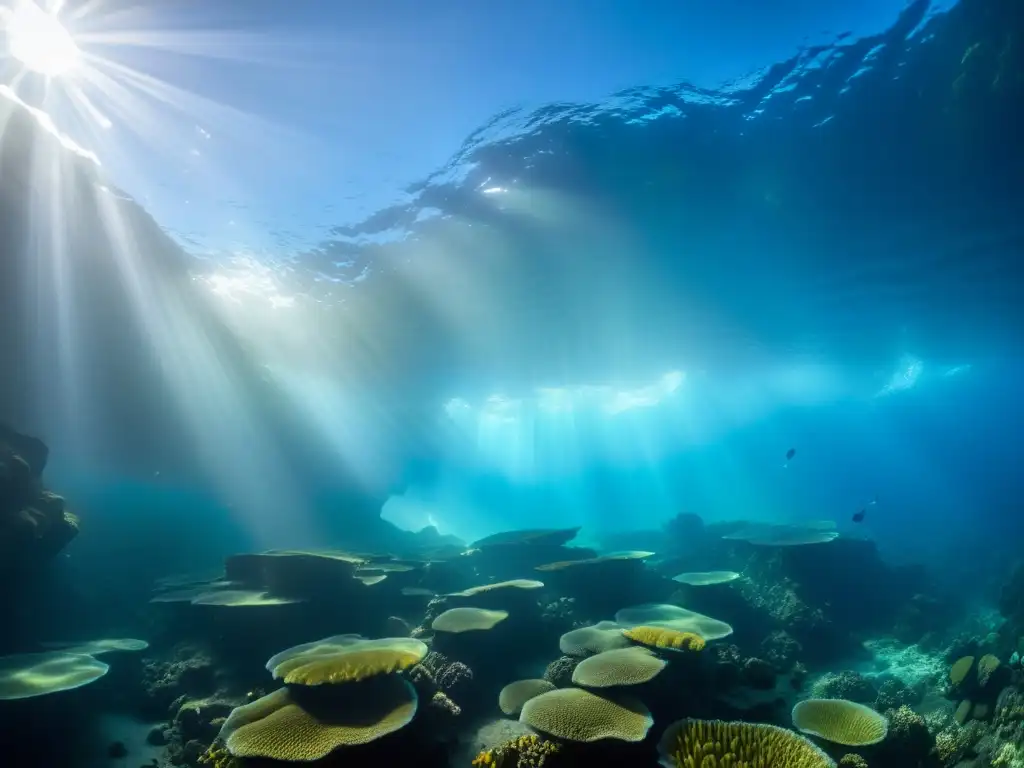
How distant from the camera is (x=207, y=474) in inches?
1083

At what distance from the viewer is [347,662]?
5984mm

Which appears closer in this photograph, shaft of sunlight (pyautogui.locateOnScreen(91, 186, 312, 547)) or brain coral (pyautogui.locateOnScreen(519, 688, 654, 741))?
brain coral (pyautogui.locateOnScreen(519, 688, 654, 741))

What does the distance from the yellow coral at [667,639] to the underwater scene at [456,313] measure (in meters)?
0.15

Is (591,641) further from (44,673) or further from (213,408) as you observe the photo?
(213,408)

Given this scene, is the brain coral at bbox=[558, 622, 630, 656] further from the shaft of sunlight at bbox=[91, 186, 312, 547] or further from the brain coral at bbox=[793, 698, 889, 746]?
the shaft of sunlight at bbox=[91, 186, 312, 547]

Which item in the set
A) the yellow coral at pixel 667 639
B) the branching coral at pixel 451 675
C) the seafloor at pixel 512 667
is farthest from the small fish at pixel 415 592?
the yellow coral at pixel 667 639

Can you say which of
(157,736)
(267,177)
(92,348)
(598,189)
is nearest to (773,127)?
(598,189)

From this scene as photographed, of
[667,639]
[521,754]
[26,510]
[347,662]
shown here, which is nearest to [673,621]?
[667,639]

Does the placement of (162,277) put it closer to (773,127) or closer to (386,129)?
(386,129)

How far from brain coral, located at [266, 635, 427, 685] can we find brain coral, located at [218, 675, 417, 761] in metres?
0.31

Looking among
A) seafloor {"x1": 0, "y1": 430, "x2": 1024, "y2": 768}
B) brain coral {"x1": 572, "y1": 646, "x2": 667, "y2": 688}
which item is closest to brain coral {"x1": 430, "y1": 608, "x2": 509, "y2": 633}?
seafloor {"x1": 0, "y1": 430, "x2": 1024, "y2": 768}

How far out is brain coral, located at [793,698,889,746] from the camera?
19.3 feet

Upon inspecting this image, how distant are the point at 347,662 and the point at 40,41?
14177 mm

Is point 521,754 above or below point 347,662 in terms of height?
below
